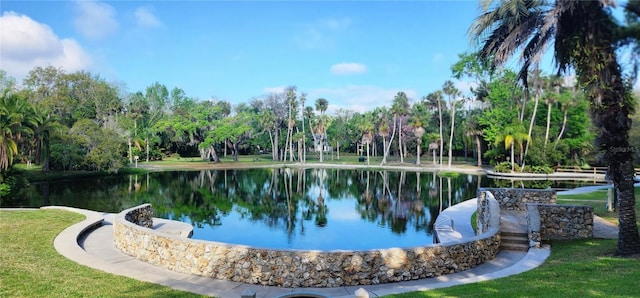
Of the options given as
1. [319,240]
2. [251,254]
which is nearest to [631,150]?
[251,254]

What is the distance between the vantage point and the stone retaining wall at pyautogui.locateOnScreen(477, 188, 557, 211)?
1562 cm

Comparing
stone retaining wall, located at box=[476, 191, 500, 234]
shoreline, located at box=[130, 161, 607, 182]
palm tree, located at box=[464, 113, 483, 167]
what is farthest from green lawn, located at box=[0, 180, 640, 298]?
palm tree, located at box=[464, 113, 483, 167]

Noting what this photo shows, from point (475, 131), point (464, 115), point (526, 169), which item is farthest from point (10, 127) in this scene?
point (464, 115)

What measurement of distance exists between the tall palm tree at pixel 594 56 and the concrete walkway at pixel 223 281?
7.68 ft

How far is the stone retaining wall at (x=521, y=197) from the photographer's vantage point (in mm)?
15617

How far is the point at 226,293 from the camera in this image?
25.0ft

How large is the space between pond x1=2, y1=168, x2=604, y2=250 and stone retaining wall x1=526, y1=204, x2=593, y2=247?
3.70 metres

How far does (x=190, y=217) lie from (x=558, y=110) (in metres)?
45.2

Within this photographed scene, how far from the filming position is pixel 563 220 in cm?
1178

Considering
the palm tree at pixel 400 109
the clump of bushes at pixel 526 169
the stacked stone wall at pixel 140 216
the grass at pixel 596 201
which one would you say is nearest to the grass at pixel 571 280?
the grass at pixel 596 201

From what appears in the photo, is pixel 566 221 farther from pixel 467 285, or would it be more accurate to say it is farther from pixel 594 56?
pixel 467 285

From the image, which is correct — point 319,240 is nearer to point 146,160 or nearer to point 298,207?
point 298,207

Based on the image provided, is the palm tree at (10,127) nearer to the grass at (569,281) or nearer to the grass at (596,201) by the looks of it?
the grass at (569,281)

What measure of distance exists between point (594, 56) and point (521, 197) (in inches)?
349
